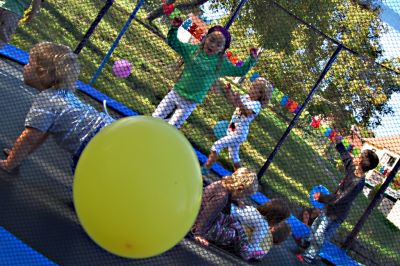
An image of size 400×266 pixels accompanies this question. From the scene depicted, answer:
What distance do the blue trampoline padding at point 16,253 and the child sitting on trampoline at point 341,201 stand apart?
64.7 inches

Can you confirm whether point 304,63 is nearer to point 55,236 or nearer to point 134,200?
point 55,236

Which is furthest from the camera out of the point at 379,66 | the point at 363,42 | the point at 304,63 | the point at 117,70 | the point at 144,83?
the point at 363,42

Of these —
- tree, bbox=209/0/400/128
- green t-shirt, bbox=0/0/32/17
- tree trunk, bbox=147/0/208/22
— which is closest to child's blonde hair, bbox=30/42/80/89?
green t-shirt, bbox=0/0/32/17

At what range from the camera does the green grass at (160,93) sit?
161 inches

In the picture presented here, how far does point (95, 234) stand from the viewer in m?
1.34

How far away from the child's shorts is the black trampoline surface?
18.0 inches

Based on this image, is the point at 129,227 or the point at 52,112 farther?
the point at 52,112

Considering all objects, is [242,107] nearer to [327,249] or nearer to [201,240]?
[327,249]

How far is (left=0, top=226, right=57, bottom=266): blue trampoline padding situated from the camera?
1571 millimetres

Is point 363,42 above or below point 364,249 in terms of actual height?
above

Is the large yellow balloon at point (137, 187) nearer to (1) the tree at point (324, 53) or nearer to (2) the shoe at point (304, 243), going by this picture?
(2) the shoe at point (304, 243)

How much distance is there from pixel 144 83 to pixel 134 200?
133 inches

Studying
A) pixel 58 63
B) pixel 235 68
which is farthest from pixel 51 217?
pixel 235 68

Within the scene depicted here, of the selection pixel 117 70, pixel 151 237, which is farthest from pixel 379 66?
pixel 151 237
